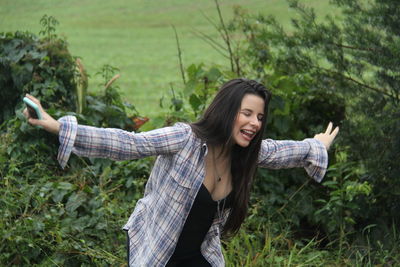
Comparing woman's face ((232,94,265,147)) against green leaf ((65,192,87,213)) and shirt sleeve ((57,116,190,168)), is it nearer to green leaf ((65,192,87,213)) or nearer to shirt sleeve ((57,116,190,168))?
shirt sleeve ((57,116,190,168))

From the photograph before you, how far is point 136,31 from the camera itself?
870 inches

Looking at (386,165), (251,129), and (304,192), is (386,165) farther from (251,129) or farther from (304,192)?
(251,129)

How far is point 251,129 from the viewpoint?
3.39 metres

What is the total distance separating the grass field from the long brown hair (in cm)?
696

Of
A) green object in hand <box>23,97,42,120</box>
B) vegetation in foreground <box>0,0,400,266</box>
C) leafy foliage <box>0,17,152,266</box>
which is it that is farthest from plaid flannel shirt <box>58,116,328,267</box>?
leafy foliage <box>0,17,152,266</box>

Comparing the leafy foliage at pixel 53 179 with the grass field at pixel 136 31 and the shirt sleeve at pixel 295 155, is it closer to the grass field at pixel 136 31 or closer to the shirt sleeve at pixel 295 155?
the shirt sleeve at pixel 295 155

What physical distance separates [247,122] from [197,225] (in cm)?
46

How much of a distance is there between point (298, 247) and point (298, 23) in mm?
1390

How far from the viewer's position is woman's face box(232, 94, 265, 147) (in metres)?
3.38

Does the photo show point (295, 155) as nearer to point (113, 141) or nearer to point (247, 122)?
point (247, 122)

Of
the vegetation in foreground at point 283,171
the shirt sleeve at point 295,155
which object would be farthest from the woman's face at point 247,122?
the vegetation in foreground at point 283,171

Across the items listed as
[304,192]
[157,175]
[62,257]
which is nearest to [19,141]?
[62,257]

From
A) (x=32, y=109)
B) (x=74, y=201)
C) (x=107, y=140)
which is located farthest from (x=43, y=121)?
(x=74, y=201)

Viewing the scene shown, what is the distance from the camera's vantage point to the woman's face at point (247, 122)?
338 centimetres
